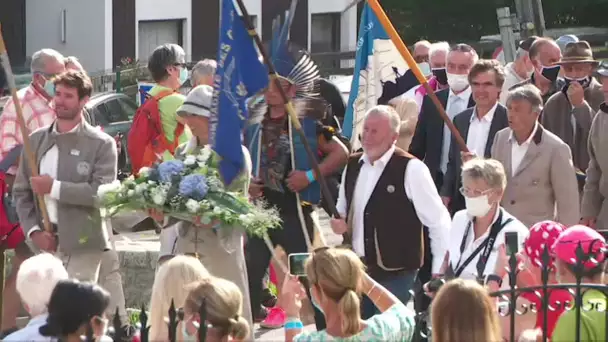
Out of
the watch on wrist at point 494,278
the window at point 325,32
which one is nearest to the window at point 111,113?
the watch on wrist at point 494,278

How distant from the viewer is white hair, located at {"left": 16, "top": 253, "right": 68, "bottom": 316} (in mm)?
6828

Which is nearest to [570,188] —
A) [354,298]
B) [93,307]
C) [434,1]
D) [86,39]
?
[354,298]

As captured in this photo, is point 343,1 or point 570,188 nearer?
point 570,188

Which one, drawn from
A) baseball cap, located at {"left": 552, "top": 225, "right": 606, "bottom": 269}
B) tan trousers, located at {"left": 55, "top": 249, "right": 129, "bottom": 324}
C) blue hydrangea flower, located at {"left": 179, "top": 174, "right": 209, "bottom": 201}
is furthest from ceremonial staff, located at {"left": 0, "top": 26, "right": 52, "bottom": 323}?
baseball cap, located at {"left": 552, "top": 225, "right": 606, "bottom": 269}

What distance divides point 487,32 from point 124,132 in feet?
74.9

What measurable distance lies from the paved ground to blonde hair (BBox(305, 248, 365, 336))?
2910 mm

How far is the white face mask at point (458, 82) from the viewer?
11.1 meters

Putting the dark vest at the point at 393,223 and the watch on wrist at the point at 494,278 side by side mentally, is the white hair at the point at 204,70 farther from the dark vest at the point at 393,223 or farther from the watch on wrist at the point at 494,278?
the watch on wrist at the point at 494,278

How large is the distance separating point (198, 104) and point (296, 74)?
2.73 feet

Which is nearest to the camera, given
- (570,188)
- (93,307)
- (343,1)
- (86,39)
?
(93,307)

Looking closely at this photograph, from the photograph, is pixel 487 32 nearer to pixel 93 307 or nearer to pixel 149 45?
pixel 149 45

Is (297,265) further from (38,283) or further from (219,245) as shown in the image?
(219,245)

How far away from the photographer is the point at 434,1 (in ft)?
131

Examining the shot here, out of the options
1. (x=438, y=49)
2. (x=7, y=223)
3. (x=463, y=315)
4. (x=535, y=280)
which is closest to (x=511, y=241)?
(x=535, y=280)
